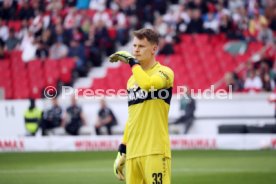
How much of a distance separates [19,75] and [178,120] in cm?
683

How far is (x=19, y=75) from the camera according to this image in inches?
974

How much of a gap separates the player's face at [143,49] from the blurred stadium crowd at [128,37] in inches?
606

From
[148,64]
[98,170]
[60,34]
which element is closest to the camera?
[148,64]

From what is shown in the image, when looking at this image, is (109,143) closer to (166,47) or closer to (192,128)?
(192,128)

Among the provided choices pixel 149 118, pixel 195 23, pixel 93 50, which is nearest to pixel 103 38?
pixel 93 50

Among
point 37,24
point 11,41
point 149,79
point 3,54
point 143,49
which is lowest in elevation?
point 149,79

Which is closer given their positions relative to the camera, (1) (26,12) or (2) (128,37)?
(2) (128,37)

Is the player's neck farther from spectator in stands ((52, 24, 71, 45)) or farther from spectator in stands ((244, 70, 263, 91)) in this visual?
spectator in stands ((52, 24, 71, 45))

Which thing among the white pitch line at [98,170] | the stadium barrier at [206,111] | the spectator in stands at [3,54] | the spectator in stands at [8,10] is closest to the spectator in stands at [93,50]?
the stadium barrier at [206,111]

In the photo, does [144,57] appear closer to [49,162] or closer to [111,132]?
[49,162]

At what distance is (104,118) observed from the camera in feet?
68.3

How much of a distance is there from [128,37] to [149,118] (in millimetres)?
18516

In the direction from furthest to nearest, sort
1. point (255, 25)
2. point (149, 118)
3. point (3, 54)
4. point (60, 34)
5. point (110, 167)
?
point (3, 54) < point (60, 34) < point (255, 25) < point (110, 167) < point (149, 118)

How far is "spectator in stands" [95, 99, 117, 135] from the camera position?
20.7 meters
